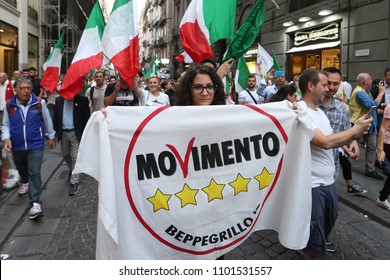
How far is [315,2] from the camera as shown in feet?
50.1

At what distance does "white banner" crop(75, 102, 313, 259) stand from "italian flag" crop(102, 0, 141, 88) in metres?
2.02

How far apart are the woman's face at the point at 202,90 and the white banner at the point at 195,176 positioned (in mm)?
225

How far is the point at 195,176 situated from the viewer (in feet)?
8.52

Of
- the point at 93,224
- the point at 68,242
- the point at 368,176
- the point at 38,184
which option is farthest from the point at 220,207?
the point at 368,176

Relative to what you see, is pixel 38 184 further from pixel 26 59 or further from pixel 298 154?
pixel 26 59

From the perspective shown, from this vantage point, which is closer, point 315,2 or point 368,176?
point 368,176

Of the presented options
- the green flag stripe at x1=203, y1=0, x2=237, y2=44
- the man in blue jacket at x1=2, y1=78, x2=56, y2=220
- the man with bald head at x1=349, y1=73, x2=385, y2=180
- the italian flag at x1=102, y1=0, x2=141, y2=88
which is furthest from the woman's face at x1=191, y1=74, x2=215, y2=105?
the man with bald head at x1=349, y1=73, x2=385, y2=180

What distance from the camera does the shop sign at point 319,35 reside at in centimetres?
1410

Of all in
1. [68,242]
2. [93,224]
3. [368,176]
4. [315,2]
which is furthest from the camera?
[315,2]

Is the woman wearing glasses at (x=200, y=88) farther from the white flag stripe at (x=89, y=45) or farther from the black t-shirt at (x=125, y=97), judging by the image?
the black t-shirt at (x=125, y=97)

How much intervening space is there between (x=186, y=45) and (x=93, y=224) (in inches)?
106

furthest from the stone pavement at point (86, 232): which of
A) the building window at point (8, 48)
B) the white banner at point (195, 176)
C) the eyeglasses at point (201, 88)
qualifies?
the building window at point (8, 48)

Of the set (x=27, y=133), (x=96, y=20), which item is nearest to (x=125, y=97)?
(x=96, y=20)

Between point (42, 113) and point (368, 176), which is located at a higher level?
point (42, 113)
